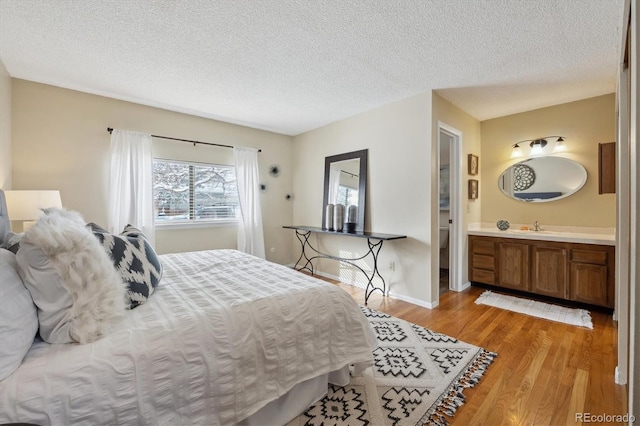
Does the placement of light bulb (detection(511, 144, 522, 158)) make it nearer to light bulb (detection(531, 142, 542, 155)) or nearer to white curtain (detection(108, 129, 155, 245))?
light bulb (detection(531, 142, 542, 155))

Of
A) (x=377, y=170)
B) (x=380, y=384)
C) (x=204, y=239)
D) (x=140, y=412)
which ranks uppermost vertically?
(x=377, y=170)

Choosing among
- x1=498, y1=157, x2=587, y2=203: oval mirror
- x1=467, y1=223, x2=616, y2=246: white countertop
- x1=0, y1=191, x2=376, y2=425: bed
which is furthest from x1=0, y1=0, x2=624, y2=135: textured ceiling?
x1=467, y1=223, x2=616, y2=246: white countertop

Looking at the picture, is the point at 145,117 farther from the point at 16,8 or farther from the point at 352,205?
the point at 352,205

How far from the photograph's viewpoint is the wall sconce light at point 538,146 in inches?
139

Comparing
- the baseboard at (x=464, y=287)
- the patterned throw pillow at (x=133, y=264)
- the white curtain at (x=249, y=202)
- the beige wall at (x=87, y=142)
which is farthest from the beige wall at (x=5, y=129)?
the baseboard at (x=464, y=287)

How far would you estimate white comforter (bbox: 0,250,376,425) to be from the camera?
0.90 metres

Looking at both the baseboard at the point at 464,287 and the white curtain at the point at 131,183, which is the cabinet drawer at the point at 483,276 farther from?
the white curtain at the point at 131,183

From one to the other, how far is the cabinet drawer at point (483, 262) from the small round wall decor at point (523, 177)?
1136 millimetres

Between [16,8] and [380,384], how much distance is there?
342 centimetres

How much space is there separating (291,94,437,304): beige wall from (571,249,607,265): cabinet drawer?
1.65 metres

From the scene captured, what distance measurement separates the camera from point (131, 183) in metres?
3.24

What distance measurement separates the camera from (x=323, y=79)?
9.07 ft

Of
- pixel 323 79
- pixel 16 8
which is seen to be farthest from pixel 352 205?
pixel 16 8

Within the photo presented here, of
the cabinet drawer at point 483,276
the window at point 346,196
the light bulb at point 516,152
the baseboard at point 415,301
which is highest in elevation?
the light bulb at point 516,152
